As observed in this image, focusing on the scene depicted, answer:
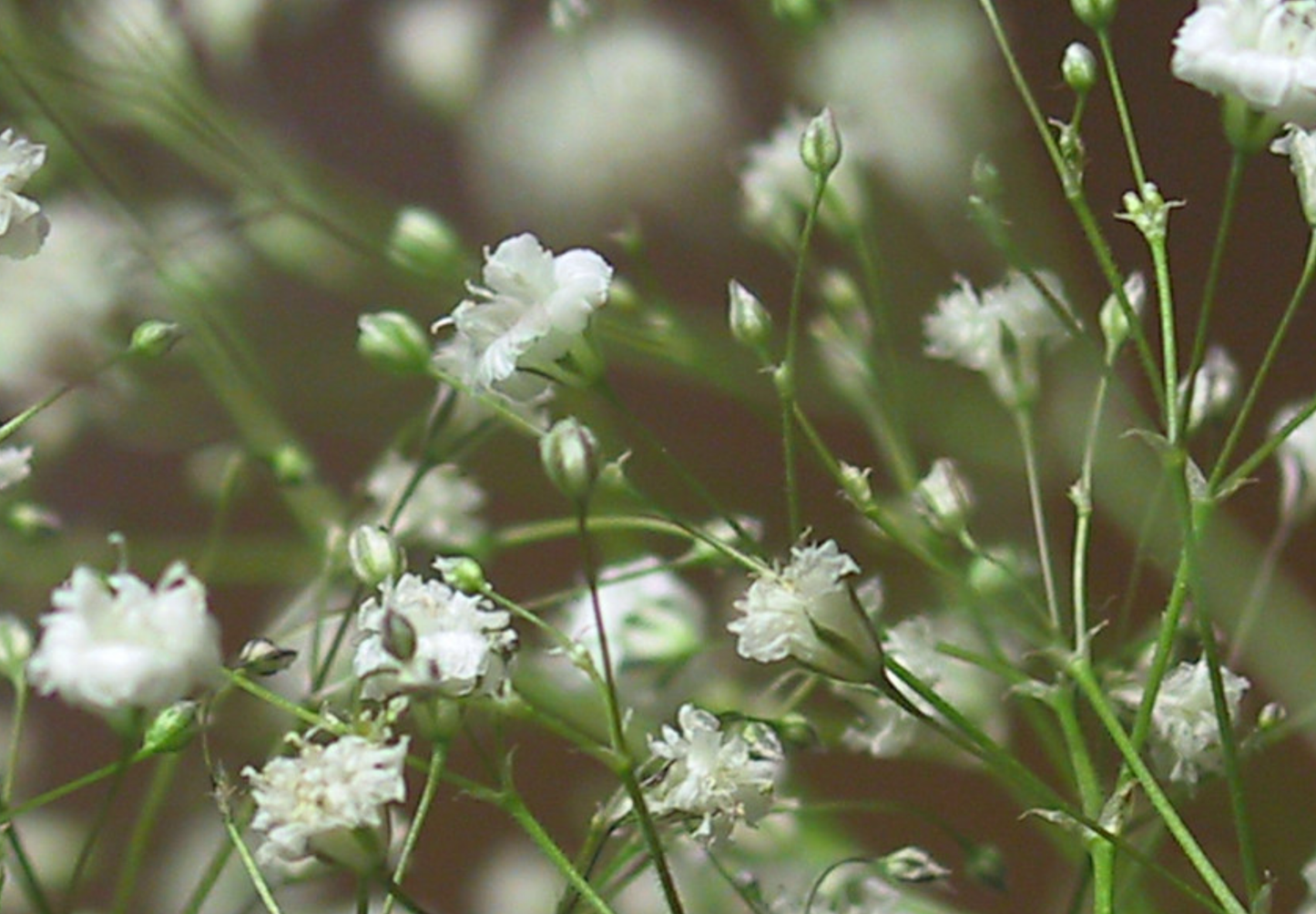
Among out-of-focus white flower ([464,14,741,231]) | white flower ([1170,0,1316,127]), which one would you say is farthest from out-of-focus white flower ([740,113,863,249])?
white flower ([1170,0,1316,127])

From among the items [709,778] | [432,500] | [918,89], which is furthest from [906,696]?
[918,89]

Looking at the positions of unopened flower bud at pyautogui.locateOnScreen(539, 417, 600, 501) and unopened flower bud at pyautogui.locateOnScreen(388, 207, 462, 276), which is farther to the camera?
unopened flower bud at pyautogui.locateOnScreen(388, 207, 462, 276)

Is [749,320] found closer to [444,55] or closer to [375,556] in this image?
[375,556]

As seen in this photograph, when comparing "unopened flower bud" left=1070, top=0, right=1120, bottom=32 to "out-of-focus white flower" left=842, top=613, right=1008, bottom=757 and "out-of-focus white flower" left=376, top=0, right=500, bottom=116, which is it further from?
"out-of-focus white flower" left=376, top=0, right=500, bottom=116

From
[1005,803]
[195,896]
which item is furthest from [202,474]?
[1005,803]

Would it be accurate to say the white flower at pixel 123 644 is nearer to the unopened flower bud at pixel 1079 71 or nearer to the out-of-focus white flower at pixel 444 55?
the unopened flower bud at pixel 1079 71

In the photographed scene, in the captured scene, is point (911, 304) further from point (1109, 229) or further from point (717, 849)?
point (717, 849)

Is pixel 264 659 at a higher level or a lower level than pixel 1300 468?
higher
